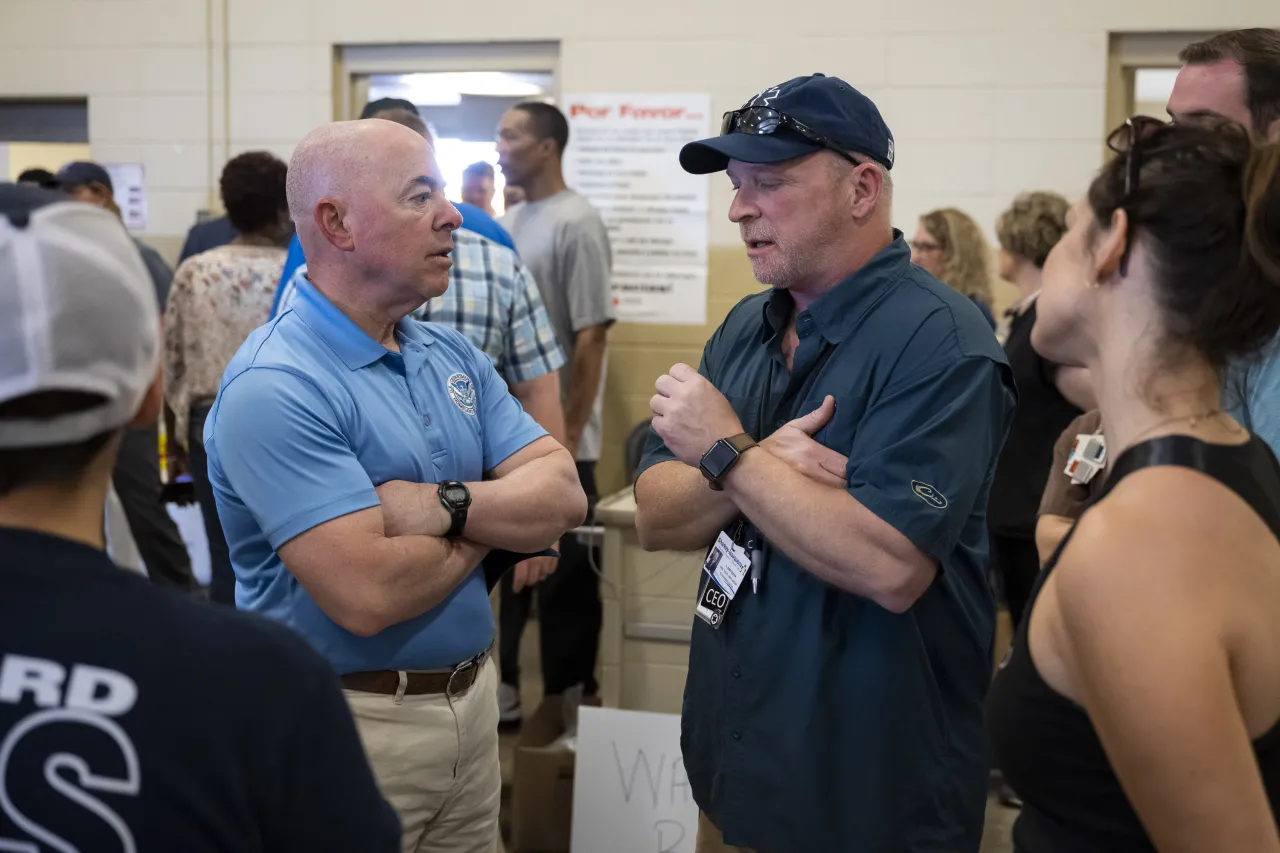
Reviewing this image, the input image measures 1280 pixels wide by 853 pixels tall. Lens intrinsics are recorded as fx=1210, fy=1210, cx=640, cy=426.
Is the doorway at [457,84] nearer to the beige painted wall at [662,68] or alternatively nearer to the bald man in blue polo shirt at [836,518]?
the beige painted wall at [662,68]

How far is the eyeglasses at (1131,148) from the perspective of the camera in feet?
3.77

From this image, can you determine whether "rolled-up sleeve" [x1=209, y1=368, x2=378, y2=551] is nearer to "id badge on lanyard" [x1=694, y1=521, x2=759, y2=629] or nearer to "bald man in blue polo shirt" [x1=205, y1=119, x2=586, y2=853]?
"bald man in blue polo shirt" [x1=205, y1=119, x2=586, y2=853]

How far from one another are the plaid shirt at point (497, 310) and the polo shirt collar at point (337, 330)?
3.10 feet

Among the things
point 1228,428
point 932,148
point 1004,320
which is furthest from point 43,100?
point 1228,428

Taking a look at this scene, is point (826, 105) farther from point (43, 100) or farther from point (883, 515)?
point (43, 100)

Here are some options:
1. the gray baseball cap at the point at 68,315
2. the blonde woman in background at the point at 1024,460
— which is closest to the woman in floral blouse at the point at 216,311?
the blonde woman in background at the point at 1024,460

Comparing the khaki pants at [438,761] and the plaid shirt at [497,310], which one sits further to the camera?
the plaid shirt at [497,310]

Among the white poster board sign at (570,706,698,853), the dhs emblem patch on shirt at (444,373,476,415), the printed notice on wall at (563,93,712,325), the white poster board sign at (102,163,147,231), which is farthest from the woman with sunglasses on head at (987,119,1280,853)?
the white poster board sign at (102,163,147,231)

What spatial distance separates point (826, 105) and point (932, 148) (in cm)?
299

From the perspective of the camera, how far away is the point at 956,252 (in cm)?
416

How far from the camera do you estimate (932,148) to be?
4551 mm

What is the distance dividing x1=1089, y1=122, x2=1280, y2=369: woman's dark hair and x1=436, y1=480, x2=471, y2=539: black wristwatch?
97 centimetres

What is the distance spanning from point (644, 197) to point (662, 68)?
50cm

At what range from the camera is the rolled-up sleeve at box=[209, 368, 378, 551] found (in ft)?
5.22
